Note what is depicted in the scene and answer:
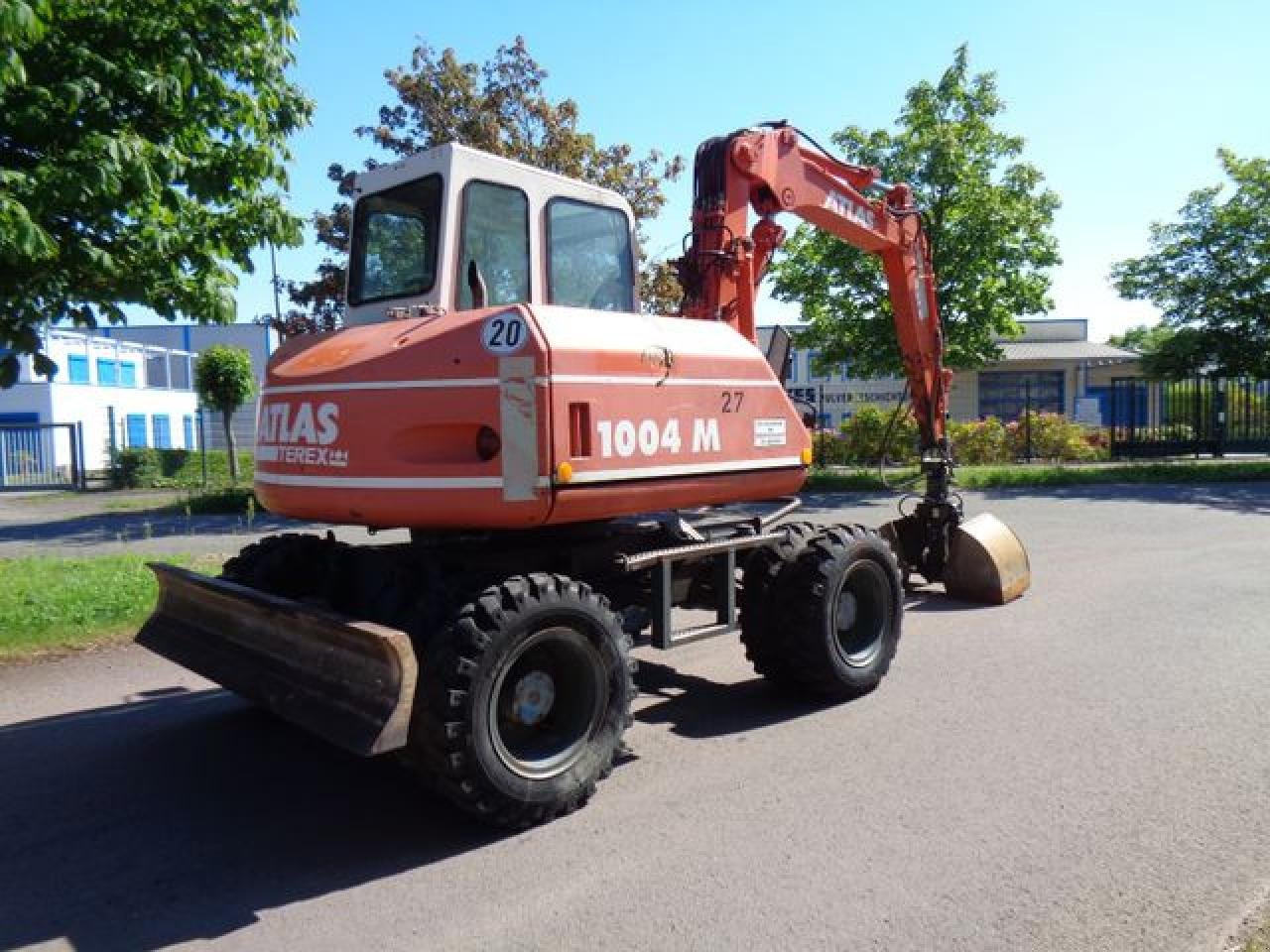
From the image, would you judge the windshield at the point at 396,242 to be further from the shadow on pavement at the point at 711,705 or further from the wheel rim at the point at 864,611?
the wheel rim at the point at 864,611

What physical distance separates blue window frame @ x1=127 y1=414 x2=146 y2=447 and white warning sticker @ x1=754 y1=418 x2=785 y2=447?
3900 centimetres

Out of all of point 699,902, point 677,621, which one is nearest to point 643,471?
point 699,902

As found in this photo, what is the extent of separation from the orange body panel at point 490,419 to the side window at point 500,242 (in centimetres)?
53

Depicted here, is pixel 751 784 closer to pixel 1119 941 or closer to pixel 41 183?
pixel 1119 941

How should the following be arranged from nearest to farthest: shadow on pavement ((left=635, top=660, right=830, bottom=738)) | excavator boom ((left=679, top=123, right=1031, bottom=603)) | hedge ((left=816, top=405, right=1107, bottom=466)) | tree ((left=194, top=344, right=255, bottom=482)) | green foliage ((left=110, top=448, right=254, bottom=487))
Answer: shadow on pavement ((left=635, top=660, right=830, bottom=738))
excavator boom ((left=679, top=123, right=1031, bottom=603))
tree ((left=194, top=344, right=255, bottom=482))
hedge ((left=816, top=405, right=1107, bottom=466))
green foliage ((left=110, top=448, right=254, bottom=487))

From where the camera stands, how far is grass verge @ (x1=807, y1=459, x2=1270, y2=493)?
65.1ft

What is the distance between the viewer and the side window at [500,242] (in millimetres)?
4895

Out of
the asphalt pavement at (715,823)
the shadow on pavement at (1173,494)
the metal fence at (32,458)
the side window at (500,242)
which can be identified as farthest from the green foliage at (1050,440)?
the metal fence at (32,458)

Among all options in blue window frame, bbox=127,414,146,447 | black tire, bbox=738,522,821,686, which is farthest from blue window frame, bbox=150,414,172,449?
black tire, bbox=738,522,821,686

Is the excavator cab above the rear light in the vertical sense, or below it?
above

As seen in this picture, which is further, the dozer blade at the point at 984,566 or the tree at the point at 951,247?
the tree at the point at 951,247

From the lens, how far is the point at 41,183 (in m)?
6.28

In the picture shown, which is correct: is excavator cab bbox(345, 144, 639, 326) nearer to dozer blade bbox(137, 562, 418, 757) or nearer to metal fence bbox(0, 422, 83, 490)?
dozer blade bbox(137, 562, 418, 757)

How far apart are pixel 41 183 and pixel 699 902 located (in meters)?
6.17
